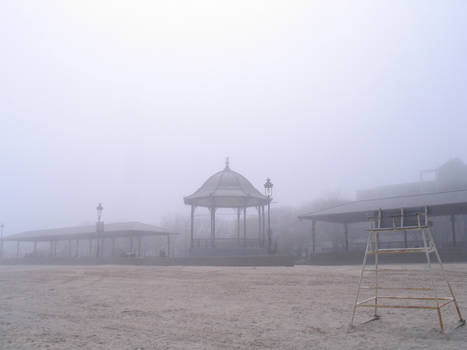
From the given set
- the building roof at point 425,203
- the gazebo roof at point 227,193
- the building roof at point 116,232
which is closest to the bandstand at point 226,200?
the gazebo roof at point 227,193

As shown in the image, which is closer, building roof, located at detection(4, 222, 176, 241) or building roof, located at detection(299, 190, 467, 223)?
building roof, located at detection(299, 190, 467, 223)

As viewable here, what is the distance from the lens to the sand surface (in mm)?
6055

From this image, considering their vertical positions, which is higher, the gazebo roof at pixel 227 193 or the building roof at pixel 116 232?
the gazebo roof at pixel 227 193

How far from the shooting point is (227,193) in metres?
32.4

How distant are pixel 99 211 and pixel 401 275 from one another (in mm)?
31073

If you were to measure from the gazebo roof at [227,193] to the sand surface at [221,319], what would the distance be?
64.0ft

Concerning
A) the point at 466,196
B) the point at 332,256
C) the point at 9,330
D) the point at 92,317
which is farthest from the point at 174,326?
the point at 466,196

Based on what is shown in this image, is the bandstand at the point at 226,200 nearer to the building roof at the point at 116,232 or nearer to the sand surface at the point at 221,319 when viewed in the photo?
the building roof at the point at 116,232

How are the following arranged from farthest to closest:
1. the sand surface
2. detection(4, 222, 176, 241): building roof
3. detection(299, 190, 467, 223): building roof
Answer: detection(4, 222, 176, 241): building roof
detection(299, 190, 467, 223): building roof
the sand surface

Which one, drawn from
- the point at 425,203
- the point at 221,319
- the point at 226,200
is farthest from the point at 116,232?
A: the point at 221,319

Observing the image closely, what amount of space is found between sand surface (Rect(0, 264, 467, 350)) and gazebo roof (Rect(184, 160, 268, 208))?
19509mm

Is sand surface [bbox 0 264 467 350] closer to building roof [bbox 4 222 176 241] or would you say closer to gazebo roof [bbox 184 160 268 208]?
gazebo roof [bbox 184 160 268 208]

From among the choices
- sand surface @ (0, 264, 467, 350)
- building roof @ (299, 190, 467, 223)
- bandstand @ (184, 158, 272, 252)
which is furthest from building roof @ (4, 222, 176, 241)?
sand surface @ (0, 264, 467, 350)

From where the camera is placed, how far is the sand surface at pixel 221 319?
19.9 feet
